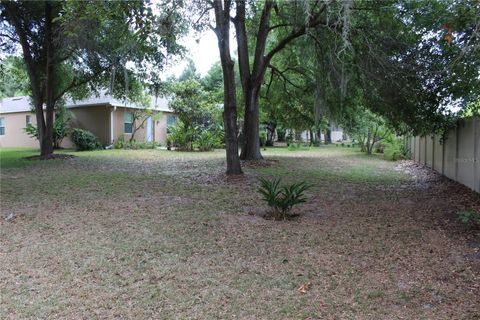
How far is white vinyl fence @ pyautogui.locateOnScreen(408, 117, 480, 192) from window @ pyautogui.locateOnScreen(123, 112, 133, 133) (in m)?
16.3

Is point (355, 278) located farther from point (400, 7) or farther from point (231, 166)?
point (400, 7)

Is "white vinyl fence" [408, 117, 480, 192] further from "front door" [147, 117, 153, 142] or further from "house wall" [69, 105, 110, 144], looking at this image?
"front door" [147, 117, 153, 142]

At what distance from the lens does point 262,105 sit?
1736 centimetres

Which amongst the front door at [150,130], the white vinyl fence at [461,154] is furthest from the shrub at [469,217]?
the front door at [150,130]

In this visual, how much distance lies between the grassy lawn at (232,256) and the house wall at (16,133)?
18.7 m

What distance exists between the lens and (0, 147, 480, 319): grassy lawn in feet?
10.9

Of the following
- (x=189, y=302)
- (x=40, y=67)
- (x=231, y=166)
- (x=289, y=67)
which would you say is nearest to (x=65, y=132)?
(x=40, y=67)

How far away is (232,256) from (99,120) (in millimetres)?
Result: 19698

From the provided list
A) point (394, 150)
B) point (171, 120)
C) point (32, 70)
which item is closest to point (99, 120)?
point (171, 120)

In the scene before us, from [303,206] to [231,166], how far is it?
3.51m

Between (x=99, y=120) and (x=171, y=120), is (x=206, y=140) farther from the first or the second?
(x=171, y=120)

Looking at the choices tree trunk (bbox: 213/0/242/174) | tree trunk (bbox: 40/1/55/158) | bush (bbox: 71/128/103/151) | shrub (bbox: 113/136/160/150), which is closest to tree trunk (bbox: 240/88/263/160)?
tree trunk (bbox: 213/0/242/174)

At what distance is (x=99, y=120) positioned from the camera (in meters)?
22.3

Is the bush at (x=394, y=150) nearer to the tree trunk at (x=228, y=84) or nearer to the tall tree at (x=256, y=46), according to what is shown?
the tall tree at (x=256, y=46)
